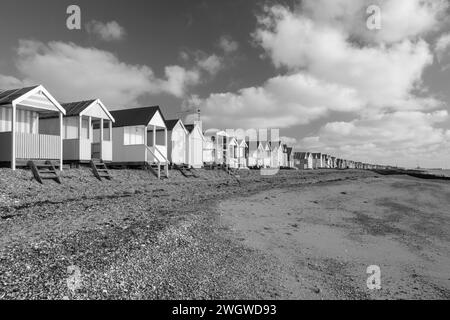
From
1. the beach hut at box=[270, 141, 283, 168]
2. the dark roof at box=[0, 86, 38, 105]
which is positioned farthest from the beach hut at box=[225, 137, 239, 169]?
the dark roof at box=[0, 86, 38, 105]

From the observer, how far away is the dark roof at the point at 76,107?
22578mm

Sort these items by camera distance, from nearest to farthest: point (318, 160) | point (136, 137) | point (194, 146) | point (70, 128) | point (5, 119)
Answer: point (5, 119) < point (70, 128) < point (136, 137) < point (194, 146) < point (318, 160)

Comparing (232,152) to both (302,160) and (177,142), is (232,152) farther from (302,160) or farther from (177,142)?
(302,160)

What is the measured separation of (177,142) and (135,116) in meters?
6.39

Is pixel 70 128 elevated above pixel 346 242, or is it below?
above

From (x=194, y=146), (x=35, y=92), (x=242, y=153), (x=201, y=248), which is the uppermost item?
(x=35, y=92)

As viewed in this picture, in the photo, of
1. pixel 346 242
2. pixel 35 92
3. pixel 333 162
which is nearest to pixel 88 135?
pixel 35 92

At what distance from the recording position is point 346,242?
1026 centimetres

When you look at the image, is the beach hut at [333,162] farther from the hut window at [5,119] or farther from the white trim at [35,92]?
the hut window at [5,119]

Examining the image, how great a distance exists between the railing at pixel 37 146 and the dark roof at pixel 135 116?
900 centimetres

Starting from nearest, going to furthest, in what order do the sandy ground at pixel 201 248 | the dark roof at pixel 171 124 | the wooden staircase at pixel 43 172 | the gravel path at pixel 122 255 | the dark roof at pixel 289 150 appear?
the gravel path at pixel 122 255, the sandy ground at pixel 201 248, the wooden staircase at pixel 43 172, the dark roof at pixel 171 124, the dark roof at pixel 289 150

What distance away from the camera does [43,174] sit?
1680 centimetres

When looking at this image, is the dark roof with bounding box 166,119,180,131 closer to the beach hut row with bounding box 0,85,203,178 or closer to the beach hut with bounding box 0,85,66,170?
the beach hut row with bounding box 0,85,203,178

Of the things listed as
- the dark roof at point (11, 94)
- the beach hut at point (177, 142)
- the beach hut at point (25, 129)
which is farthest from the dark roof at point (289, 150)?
the dark roof at point (11, 94)
